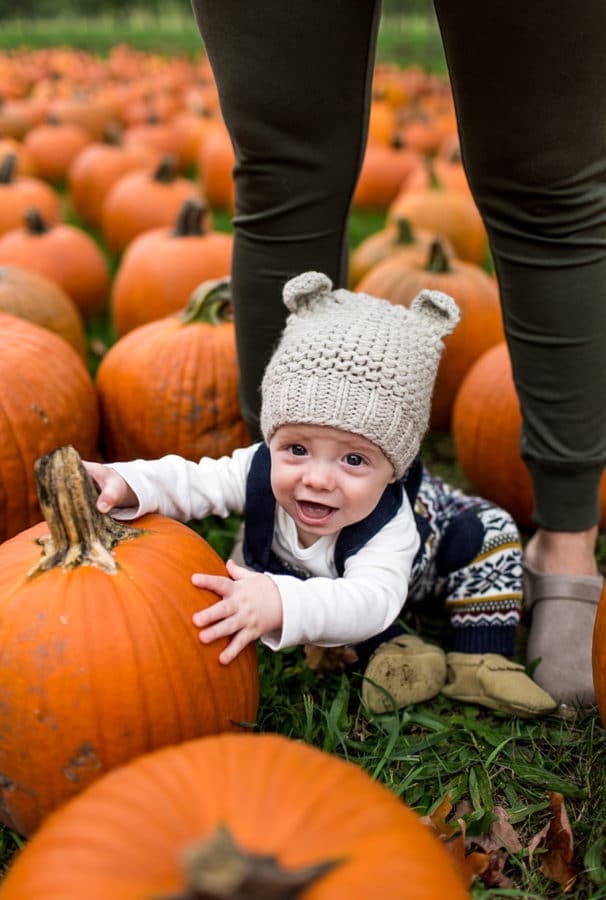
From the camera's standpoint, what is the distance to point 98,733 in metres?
1.37

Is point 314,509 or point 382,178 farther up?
point 314,509

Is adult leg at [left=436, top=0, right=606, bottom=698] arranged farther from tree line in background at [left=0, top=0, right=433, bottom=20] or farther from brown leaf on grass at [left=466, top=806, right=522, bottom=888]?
tree line in background at [left=0, top=0, right=433, bottom=20]

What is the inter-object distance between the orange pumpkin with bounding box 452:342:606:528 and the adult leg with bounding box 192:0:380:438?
59 cm

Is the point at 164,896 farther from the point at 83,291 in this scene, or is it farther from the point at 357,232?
the point at 357,232

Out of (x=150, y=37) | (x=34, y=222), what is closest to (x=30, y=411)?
(x=34, y=222)

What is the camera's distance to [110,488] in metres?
1.65

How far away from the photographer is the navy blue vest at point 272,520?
1.77 m

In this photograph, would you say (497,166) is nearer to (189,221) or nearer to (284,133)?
(284,133)

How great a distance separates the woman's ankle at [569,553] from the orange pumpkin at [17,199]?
3312 millimetres

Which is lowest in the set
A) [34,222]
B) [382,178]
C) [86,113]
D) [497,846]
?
[497,846]

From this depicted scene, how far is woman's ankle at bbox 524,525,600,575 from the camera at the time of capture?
202 cm

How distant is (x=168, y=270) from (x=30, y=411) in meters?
1.49

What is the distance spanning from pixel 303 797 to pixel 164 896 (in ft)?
0.68

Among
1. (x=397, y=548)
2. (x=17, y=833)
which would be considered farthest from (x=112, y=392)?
(x=17, y=833)
